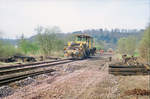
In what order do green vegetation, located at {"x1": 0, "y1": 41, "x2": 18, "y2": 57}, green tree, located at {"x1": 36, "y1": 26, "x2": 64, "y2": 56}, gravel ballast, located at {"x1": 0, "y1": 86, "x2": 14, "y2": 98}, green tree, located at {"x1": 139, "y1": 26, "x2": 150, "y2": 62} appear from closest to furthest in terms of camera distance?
gravel ballast, located at {"x1": 0, "y1": 86, "x2": 14, "y2": 98}, green tree, located at {"x1": 139, "y1": 26, "x2": 150, "y2": 62}, green vegetation, located at {"x1": 0, "y1": 41, "x2": 18, "y2": 57}, green tree, located at {"x1": 36, "y1": 26, "x2": 64, "y2": 56}

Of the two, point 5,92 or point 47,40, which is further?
point 47,40

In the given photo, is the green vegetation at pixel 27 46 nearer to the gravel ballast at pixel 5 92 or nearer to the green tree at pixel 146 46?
the green tree at pixel 146 46

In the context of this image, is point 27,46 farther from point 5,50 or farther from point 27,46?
point 5,50

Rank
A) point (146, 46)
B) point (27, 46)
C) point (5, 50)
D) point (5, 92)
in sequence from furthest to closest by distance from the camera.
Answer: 1. point (27, 46)
2. point (5, 50)
3. point (146, 46)
4. point (5, 92)

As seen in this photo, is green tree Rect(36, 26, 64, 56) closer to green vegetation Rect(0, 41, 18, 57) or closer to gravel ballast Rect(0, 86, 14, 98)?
green vegetation Rect(0, 41, 18, 57)

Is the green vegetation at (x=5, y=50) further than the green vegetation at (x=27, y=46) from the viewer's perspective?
No

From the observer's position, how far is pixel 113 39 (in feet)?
428

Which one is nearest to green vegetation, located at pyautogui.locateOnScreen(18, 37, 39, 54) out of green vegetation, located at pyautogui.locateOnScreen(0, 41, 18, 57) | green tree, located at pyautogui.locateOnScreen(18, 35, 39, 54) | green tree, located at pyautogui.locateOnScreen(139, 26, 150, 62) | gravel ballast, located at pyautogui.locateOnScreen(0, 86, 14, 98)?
green tree, located at pyautogui.locateOnScreen(18, 35, 39, 54)

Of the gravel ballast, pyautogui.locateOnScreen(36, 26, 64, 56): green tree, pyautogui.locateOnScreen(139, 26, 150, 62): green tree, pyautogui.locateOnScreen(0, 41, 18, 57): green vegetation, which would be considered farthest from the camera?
pyautogui.locateOnScreen(36, 26, 64, 56): green tree

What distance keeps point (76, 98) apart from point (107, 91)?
1.49 meters

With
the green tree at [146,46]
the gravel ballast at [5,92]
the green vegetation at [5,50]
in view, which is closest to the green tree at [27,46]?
the green vegetation at [5,50]

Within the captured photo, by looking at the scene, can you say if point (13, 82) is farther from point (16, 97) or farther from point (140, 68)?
point (140, 68)

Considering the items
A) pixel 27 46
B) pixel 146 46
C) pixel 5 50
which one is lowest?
pixel 5 50

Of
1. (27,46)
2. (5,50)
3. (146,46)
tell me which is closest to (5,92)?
(146,46)
